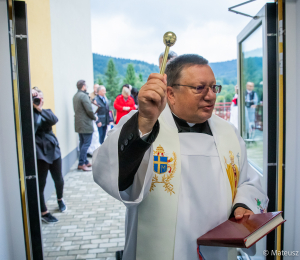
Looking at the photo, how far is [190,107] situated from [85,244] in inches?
101

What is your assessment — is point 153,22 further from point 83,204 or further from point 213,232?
point 213,232

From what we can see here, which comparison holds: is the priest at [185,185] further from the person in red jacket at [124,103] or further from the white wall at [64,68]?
the person in red jacket at [124,103]

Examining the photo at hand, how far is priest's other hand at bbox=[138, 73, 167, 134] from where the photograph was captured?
0.83m

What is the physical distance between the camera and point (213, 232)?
44.6 inches

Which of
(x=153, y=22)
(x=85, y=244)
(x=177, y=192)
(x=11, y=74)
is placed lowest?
(x=85, y=244)

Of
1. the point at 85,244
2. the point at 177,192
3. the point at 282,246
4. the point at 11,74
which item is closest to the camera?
the point at 177,192

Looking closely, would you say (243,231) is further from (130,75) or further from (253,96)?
(130,75)

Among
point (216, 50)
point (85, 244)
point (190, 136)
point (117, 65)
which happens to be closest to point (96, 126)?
point (85, 244)

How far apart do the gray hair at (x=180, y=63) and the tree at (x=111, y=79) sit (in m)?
28.1

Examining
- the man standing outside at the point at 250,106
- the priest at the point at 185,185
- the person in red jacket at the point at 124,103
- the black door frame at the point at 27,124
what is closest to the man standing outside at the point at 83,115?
the person in red jacket at the point at 124,103

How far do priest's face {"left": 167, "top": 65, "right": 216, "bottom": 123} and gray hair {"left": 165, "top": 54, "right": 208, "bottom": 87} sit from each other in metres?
0.02

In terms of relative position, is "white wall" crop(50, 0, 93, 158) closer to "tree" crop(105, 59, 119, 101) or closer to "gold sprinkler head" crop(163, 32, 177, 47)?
"gold sprinkler head" crop(163, 32, 177, 47)

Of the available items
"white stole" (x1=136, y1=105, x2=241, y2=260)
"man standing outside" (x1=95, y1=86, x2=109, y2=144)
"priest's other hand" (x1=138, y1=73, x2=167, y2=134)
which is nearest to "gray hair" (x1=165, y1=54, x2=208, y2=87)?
"white stole" (x1=136, y1=105, x2=241, y2=260)

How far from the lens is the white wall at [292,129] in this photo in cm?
208
